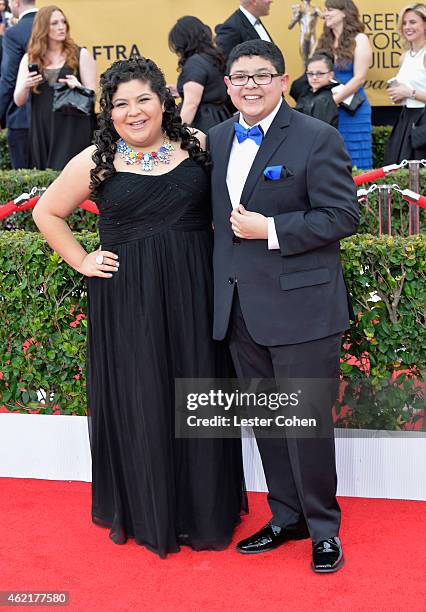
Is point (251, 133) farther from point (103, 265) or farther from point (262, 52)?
point (103, 265)

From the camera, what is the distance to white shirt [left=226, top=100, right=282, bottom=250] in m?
3.72

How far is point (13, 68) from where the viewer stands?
9219mm

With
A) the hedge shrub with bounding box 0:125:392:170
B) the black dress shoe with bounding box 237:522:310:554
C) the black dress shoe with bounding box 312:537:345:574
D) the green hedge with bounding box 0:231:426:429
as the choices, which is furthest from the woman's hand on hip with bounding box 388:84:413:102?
the black dress shoe with bounding box 312:537:345:574

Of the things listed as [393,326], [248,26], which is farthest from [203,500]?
[248,26]

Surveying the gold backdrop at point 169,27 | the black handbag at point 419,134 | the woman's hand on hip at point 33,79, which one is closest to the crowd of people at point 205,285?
the black handbag at point 419,134

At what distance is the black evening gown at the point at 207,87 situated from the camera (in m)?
7.62

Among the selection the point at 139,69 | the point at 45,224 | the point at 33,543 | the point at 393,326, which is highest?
the point at 139,69

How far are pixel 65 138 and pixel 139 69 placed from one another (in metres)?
5.08

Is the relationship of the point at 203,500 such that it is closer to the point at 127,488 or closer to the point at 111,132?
the point at 127,488

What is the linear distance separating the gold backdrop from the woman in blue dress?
92 centimetres

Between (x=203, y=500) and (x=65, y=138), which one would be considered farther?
(x=65, y=138)

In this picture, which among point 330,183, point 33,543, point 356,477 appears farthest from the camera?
point 356,477

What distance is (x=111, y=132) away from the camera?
12.8ft

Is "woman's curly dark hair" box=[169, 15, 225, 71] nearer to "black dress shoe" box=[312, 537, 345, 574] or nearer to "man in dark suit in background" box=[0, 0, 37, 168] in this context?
"man in dark suit in background" box=[0, 0, 37, 168]
